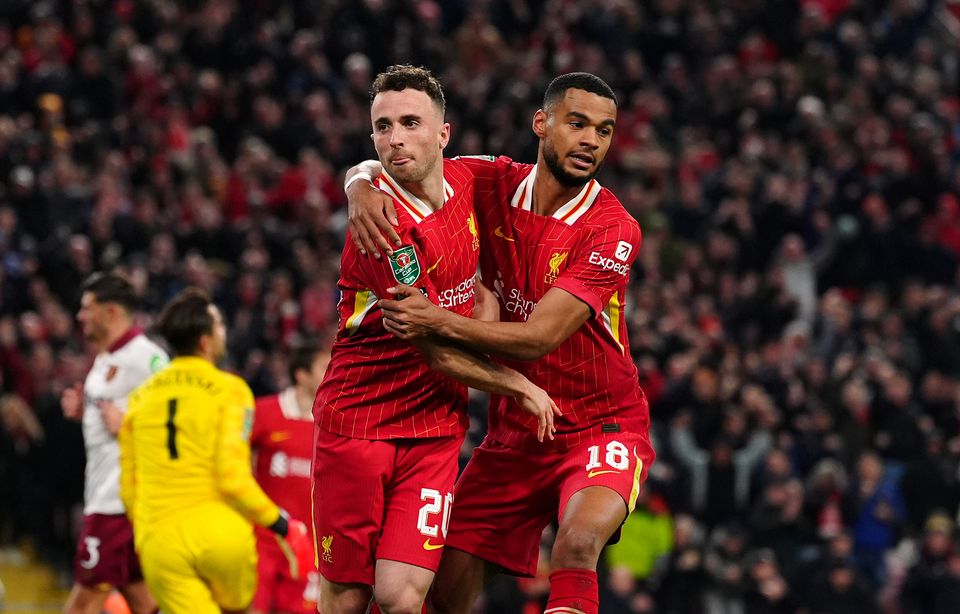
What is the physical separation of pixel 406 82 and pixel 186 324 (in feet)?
9.10

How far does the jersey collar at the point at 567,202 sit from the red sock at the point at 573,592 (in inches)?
60.9

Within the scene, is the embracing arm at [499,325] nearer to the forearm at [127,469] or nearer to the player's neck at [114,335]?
the forearm at [127,469]

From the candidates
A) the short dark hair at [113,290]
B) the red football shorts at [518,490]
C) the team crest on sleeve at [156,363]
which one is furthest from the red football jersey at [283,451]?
the red football shorts at [518,490]

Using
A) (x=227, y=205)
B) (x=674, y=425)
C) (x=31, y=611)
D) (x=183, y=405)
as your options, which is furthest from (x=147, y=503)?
(x=227, y=205)

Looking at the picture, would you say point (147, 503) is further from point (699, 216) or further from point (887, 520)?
point (699, 216)

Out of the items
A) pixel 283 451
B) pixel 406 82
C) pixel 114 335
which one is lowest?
pixel 283 451

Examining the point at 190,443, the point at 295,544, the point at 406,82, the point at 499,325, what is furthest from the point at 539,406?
the point at 295,544

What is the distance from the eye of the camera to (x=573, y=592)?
20.2ft

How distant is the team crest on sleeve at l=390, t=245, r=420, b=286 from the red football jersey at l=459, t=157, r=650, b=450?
78 cm

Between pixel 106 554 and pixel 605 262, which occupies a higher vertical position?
pixel 605 262

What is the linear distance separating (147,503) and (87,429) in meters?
1.12

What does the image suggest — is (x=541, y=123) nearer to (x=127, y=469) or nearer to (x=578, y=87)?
(x=578, y=87)

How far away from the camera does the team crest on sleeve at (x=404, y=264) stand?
595cm

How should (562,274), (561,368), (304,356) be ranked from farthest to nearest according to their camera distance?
(304,356), (561,368), (562,274)
